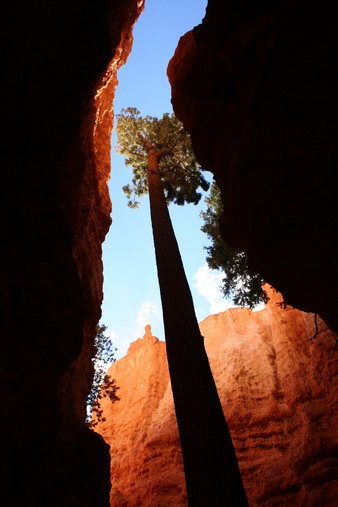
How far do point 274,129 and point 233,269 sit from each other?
9.54 meters

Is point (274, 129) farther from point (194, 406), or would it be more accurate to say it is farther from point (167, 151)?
point (167, 151)

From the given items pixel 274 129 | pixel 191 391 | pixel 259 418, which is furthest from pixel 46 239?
pixel 259 418

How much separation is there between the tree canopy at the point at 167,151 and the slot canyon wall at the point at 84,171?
21.5 feet

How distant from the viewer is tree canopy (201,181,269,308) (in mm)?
14422

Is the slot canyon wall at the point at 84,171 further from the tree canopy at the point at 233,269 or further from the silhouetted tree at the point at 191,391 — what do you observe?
the tree canopy at the point at 233,269

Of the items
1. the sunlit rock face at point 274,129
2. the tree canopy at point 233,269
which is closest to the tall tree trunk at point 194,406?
the sunlit rock face at point 274,129

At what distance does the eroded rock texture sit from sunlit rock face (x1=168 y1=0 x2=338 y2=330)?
2.42 meters

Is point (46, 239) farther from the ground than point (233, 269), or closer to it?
closer to it

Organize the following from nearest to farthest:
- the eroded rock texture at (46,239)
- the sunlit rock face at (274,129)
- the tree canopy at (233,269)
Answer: the eroded rock texture at (46,239)
the sunlit rock face at (274,129)
the tree canopy at (233,269)

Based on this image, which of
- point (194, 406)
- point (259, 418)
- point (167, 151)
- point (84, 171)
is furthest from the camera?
point (259, 418)

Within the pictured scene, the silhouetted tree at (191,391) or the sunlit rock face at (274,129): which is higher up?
the sunlit rock face at (274,129)

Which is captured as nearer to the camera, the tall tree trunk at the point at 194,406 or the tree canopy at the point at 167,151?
the tall tree trunk at the point at 194,406

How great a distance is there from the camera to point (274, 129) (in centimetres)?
632

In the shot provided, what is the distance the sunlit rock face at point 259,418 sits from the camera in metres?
16.2
